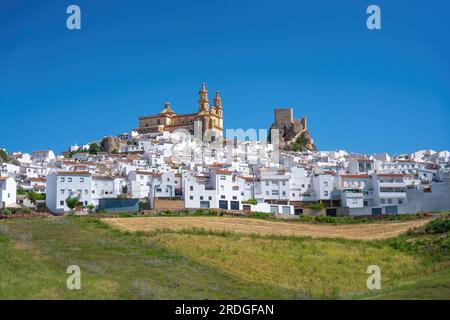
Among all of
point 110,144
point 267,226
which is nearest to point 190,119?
point 110,144

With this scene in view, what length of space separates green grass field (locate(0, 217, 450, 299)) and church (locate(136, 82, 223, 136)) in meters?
93.2

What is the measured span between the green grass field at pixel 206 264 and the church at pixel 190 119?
9321 centimetres

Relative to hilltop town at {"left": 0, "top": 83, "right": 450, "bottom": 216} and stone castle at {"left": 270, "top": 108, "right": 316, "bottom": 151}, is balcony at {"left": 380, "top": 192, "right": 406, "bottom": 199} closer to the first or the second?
hilltop town at {"left": 0, "top": 83, "right": 450, "bottom": 216}

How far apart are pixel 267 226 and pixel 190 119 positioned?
9500 centimetres

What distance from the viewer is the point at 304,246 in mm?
40875

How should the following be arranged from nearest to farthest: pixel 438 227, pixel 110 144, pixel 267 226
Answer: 1. pixel 438 227
2. pixel 267 226
3. pixel 110 144

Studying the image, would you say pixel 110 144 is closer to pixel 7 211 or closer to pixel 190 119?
pixel 190 119

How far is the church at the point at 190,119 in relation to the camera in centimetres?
14150

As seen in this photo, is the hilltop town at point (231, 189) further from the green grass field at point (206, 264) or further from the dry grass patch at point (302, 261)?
the dry grass patch at point (302, 261)

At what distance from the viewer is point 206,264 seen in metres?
32.6

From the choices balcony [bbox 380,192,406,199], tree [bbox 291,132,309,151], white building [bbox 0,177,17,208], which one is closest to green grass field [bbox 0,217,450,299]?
white building [bbox 0,177,17,208]

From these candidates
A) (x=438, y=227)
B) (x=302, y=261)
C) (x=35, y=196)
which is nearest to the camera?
(x=302, y=261)
